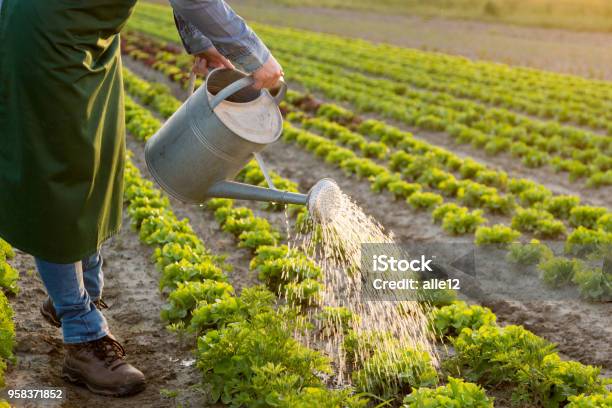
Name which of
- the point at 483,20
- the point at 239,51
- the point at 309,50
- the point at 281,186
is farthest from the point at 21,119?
the point at 483,20

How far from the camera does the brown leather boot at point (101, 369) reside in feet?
12.4

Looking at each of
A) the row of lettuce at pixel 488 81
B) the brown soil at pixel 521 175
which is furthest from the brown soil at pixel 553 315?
the row of lettuce at pixel 488 81

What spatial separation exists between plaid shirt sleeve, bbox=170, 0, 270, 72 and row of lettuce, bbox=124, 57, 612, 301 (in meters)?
3.40

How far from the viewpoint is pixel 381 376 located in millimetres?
3947

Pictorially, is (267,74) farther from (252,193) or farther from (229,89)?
(252,193)

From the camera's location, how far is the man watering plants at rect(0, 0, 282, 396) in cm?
312

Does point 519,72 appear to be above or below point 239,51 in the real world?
below

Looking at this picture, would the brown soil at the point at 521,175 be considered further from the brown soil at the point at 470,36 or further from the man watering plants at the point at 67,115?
the brown soil at the point at 470,36

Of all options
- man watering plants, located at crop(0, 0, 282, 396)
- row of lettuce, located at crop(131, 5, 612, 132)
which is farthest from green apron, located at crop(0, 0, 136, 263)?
row of lettuce, located at crop(131, 5, 612, 132)

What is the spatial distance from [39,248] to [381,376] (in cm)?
180

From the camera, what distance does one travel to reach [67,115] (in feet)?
10.6

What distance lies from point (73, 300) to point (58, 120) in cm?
93

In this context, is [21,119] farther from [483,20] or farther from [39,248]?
[483,20]

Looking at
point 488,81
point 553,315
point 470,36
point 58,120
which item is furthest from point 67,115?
point 470,36
